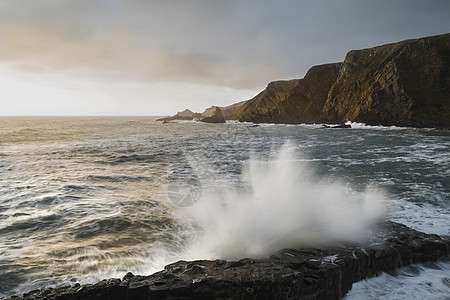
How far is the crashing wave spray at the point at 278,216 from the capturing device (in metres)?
6.27

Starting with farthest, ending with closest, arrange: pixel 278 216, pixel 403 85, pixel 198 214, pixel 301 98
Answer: pixel 301 98
pixel 403 85
pixel 198 214
pixel 278 216

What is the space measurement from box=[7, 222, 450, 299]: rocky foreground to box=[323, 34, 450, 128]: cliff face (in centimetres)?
5114

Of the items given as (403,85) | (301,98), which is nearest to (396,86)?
(403,85)

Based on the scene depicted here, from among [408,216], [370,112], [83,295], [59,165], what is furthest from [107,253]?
[370,112]

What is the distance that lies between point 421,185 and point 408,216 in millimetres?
4534

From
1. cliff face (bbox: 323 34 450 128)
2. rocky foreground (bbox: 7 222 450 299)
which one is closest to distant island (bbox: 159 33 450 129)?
cliff face (bbox: 323 34 450 128)

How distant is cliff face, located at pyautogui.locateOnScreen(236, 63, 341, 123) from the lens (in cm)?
7650

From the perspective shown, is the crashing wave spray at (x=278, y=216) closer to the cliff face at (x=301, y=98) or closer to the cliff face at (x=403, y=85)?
the cliff face at (x=403, y=85)

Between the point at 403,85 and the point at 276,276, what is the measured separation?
58.1 m

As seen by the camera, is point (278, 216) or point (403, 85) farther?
point (403, 85)

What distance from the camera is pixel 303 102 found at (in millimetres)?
80500

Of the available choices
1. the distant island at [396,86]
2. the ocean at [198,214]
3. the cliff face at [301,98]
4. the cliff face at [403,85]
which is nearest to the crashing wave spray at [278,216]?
the ocean at [198,214]

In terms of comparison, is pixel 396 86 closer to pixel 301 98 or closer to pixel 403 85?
pixel 403 85

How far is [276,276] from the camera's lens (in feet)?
13.6
